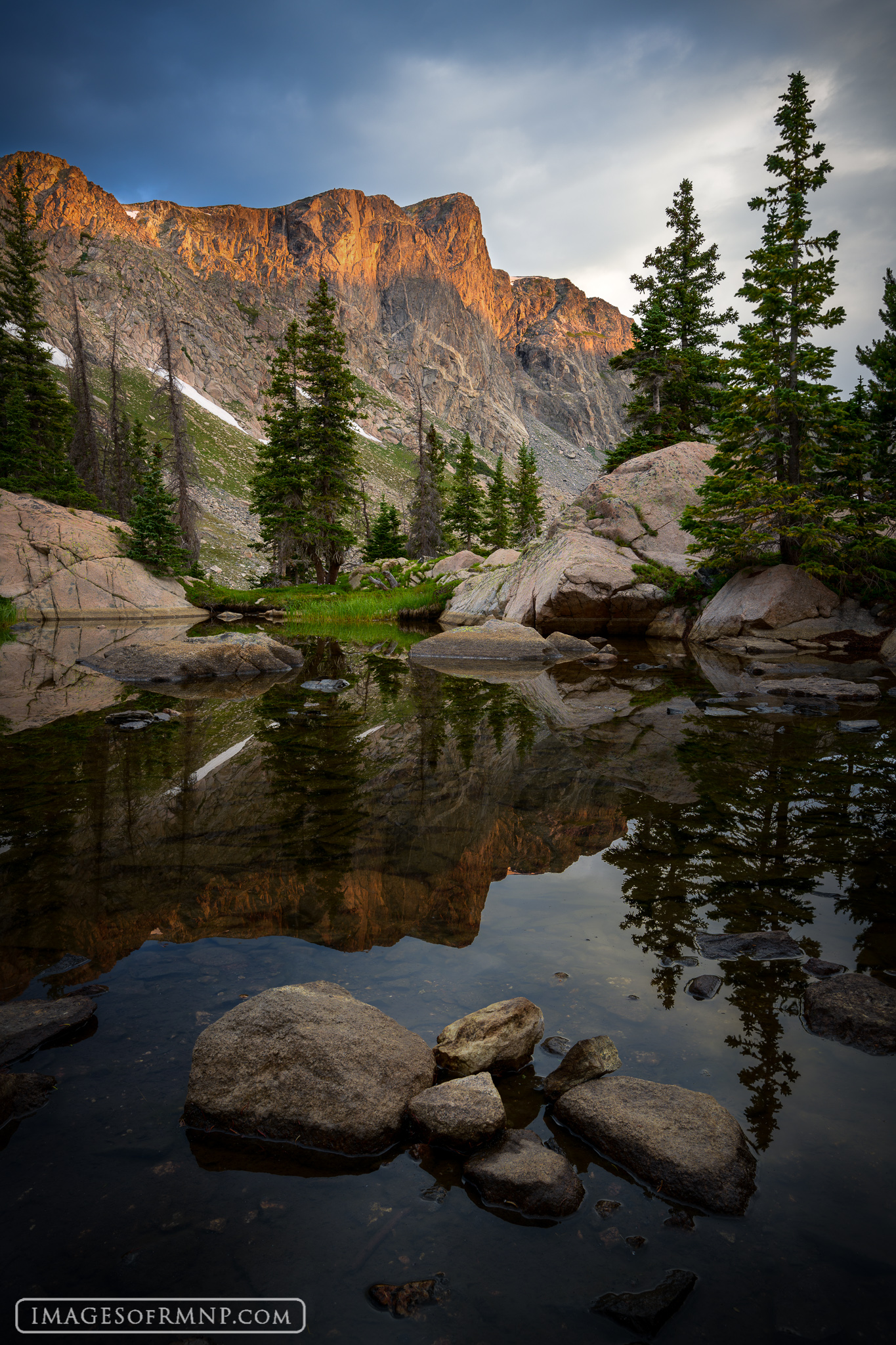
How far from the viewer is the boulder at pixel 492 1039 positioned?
2.61m

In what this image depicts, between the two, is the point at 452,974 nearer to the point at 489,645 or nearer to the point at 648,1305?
the point at 648,1305

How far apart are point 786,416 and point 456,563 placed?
756 inches

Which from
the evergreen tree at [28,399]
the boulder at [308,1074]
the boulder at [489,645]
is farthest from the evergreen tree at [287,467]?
the boulder at [308,1074]

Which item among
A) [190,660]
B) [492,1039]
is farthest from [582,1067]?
[190,660]

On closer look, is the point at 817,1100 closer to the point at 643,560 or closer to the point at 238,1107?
the point at 238,1107

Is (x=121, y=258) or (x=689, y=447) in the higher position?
(x=121, y=258)

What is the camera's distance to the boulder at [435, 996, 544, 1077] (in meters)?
2.61

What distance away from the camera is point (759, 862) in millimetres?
4633

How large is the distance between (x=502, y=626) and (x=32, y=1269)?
1706 cm

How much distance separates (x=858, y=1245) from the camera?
6.19ft

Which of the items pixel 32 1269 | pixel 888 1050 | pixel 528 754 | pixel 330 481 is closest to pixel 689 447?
pixel 330 481

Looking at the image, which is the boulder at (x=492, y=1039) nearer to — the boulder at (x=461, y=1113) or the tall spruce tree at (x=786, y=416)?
the boulder at (x=461, y=1113)

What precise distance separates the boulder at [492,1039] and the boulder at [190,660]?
12595 millimetres

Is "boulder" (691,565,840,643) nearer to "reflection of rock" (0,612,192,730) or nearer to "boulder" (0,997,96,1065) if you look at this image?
"reflection of rock" (0,612,192,730)
